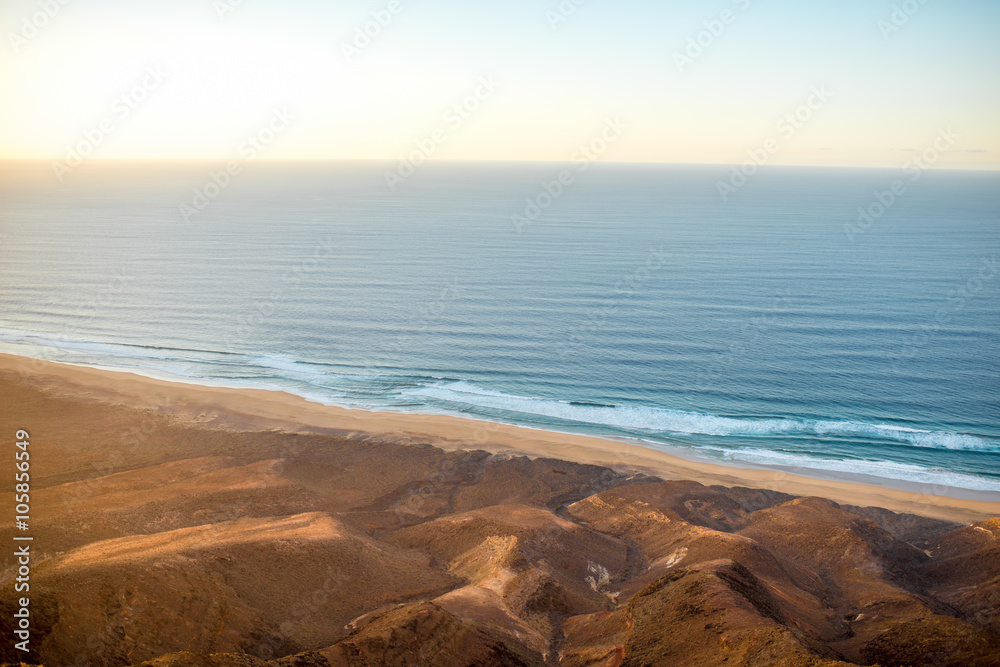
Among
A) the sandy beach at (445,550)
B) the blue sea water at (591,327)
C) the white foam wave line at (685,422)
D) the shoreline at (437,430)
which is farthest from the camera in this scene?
the blue sea water at (591,327)

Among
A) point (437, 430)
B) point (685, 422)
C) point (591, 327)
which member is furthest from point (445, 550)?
point (591, 327)

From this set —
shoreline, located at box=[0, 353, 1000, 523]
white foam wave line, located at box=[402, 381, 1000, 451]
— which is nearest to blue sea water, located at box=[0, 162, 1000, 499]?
white foam wave line, located at box=[402, 381, 1000, 451]

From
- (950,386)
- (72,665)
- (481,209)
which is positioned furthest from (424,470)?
(481,209)

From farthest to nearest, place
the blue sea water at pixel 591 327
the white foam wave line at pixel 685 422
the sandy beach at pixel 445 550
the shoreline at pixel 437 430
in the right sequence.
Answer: the blue sea water at pixel 591 327, the white foam wave line at pixel 685 422, the shoreline at pixel 437 430, the sandy beach at pixel 445 550

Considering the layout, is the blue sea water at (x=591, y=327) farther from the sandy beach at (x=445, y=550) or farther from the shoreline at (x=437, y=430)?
the sandy beach at (x=445, y=550)

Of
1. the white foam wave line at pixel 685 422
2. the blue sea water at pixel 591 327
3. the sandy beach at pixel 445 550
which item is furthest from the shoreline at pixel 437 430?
the white foam wave line at pixel 685 422

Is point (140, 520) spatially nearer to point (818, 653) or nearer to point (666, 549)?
point (666, 549)

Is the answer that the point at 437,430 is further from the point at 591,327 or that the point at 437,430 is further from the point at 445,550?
the point at 591,327
